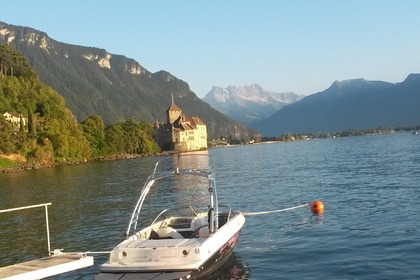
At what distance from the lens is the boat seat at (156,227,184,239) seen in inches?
802

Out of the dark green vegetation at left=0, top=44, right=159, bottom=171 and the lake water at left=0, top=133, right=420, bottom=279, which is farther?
the dark green vegetation at left=0, top=44, right=159, bottom=171

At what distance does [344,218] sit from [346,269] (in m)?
10.2

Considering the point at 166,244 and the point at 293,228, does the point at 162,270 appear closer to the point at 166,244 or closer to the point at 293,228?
the point at 166,244

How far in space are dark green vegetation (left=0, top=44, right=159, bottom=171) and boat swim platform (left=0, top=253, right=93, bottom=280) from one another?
103 metres

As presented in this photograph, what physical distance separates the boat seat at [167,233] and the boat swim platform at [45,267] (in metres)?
5.25

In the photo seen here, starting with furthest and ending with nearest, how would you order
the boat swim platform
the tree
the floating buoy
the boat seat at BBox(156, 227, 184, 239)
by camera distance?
the tree, the floating buoy, the boat seat at BBox(156, 227, 184, 239), the boat swim platform

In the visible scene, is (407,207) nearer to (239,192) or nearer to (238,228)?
(238,228)

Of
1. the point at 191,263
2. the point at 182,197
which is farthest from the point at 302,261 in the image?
the point at 182,197

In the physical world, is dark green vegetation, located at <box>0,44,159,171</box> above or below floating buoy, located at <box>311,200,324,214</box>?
above

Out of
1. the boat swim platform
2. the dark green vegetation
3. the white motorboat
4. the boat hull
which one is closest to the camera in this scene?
the boat swim platform

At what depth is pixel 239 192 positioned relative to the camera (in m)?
45.1

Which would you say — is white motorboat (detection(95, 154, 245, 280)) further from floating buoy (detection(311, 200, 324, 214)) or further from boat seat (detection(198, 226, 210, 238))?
floating buoy (detection(311, 200, 324, 214))

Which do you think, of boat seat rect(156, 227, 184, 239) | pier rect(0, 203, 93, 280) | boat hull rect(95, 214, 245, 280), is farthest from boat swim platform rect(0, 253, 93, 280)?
boat seat rect(156, 227, 184, 239)

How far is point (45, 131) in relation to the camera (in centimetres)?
13188
